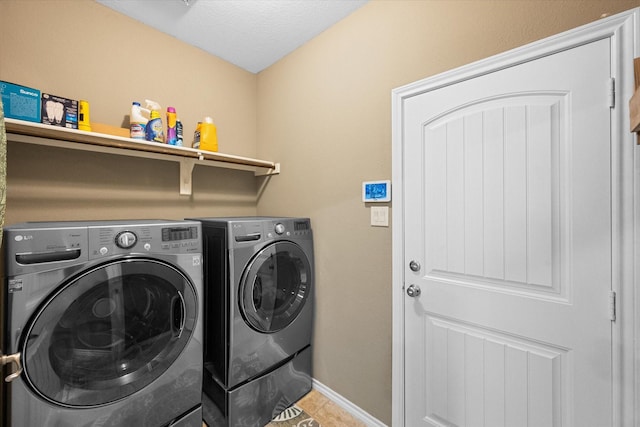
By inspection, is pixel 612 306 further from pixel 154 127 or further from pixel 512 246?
pixel 154 127

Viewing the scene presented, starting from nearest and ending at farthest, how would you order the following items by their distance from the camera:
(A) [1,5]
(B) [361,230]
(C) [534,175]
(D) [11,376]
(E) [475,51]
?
(D) [11,376]
(C) [534,175]
(E) [475,51]
(A) [1,5]
(B) [361,230]

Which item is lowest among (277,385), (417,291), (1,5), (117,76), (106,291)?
(277,385)

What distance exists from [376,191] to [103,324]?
1458mm

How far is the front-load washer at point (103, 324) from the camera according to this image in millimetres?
992

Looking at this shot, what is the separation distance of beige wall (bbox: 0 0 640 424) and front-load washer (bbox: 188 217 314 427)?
183 millimetres

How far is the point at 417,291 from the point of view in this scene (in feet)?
4.79

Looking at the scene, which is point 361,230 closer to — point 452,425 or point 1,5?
point 452,425

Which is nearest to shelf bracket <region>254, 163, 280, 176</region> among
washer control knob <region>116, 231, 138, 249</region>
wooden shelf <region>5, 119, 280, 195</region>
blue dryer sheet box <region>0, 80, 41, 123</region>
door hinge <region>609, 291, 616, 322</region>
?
wooden shelf <region>5, 119, 280, 195</region>

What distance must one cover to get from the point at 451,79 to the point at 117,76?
198 centimetres

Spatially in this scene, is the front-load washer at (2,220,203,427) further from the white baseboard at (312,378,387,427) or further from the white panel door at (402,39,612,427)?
the white panel door at (402,39,612,427)

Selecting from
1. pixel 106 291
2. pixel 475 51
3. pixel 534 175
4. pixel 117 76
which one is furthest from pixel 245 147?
pixel 534 175

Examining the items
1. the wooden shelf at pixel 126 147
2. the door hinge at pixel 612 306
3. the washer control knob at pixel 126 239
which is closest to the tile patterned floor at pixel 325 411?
the washer control knob at pixel 126 239

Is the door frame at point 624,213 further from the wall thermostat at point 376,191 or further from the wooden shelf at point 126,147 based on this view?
the wooden shelf at point 126,147

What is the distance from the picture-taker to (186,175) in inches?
78.7
